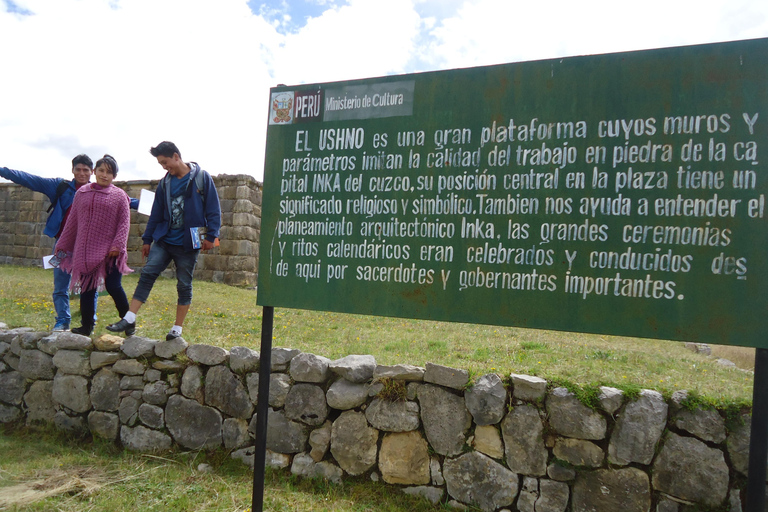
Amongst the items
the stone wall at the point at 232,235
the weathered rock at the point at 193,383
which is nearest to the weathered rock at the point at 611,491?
the weathered rock at the point at 193,383

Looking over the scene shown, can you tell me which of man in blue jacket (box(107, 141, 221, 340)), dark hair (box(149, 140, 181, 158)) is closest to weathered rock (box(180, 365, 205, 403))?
man in blue jacket (box(107, 141, 221, 340))

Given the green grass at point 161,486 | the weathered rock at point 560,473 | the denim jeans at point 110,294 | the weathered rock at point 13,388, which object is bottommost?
the green grass at point 161,486

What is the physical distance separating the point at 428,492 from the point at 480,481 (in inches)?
13.6

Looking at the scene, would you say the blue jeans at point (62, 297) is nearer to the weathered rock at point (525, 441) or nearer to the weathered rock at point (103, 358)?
the weathered rock at point (103, 358)

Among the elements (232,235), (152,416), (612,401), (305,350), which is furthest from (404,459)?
(232,235)

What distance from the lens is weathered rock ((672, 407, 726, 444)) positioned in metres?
2.60

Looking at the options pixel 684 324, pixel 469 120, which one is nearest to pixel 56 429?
pixel 469 120

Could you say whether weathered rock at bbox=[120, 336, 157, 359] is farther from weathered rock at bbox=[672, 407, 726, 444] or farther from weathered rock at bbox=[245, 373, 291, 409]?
weathered rock at bbox=[672, 407, 726, 444]

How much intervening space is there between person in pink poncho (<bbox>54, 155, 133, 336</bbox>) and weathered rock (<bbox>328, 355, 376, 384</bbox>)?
228cm

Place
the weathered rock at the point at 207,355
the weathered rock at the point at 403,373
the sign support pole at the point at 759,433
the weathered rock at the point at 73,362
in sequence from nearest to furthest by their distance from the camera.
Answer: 1. the sign support pole at the point at 759,433
2. the weathered rock at the point at 403,373
3. the weathered rock at the point at 207,355
4. the weathered rock at the point at 73,362

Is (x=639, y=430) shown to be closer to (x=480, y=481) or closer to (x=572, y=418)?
(x=572, y=418)

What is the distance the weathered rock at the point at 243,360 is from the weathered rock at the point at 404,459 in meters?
1.10

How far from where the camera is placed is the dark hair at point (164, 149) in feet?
13.3

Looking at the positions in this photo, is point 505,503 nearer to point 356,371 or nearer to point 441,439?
point 441,439
